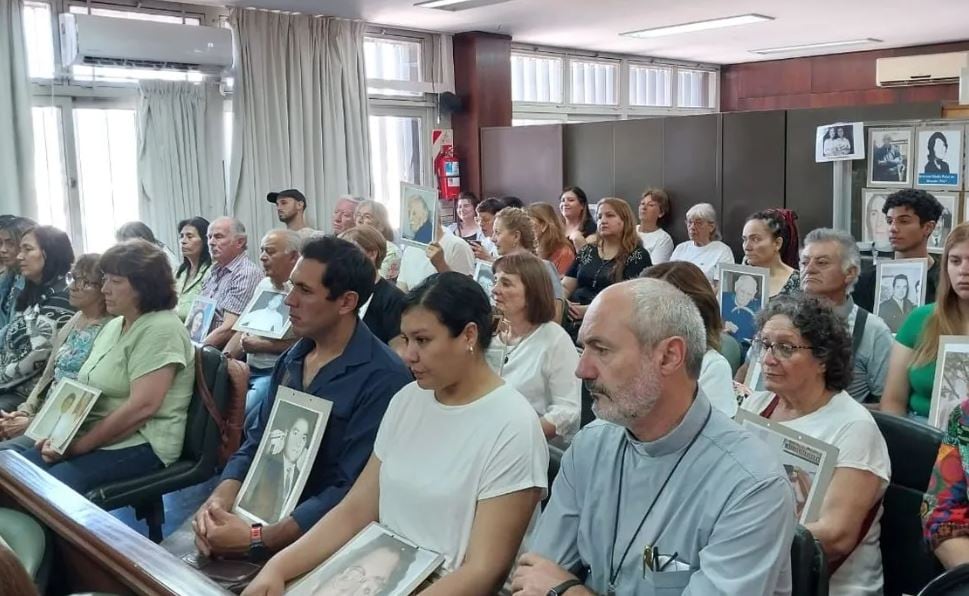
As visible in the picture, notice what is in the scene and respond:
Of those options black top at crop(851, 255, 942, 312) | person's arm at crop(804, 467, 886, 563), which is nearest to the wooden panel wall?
black top at crop(851, 255, 942, 312)

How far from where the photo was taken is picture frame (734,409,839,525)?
1753 millimetres

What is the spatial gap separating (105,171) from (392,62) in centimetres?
281

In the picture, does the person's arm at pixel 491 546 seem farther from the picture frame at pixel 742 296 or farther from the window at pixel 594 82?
the window at pixel 594 82

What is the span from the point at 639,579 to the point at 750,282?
7.46ft

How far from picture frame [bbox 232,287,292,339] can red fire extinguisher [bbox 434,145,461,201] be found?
4.33 m

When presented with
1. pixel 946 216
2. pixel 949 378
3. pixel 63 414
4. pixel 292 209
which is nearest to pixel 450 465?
pixel 949 378

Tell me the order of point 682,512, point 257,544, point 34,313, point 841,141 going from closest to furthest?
point 682,512 → point 257,544 → point 34,313 → point 841,141

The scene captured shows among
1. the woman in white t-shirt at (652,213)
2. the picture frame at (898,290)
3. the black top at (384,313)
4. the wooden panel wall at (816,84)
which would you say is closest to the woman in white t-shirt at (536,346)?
the black top at (384,313)

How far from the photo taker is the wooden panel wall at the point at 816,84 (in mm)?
10164

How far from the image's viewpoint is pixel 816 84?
1092 centimetres

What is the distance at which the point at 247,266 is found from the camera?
181 inches

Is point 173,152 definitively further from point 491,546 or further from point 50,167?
point 491,546

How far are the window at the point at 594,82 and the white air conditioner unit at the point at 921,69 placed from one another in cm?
319

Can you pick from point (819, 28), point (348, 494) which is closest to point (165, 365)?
point (348, 494)
